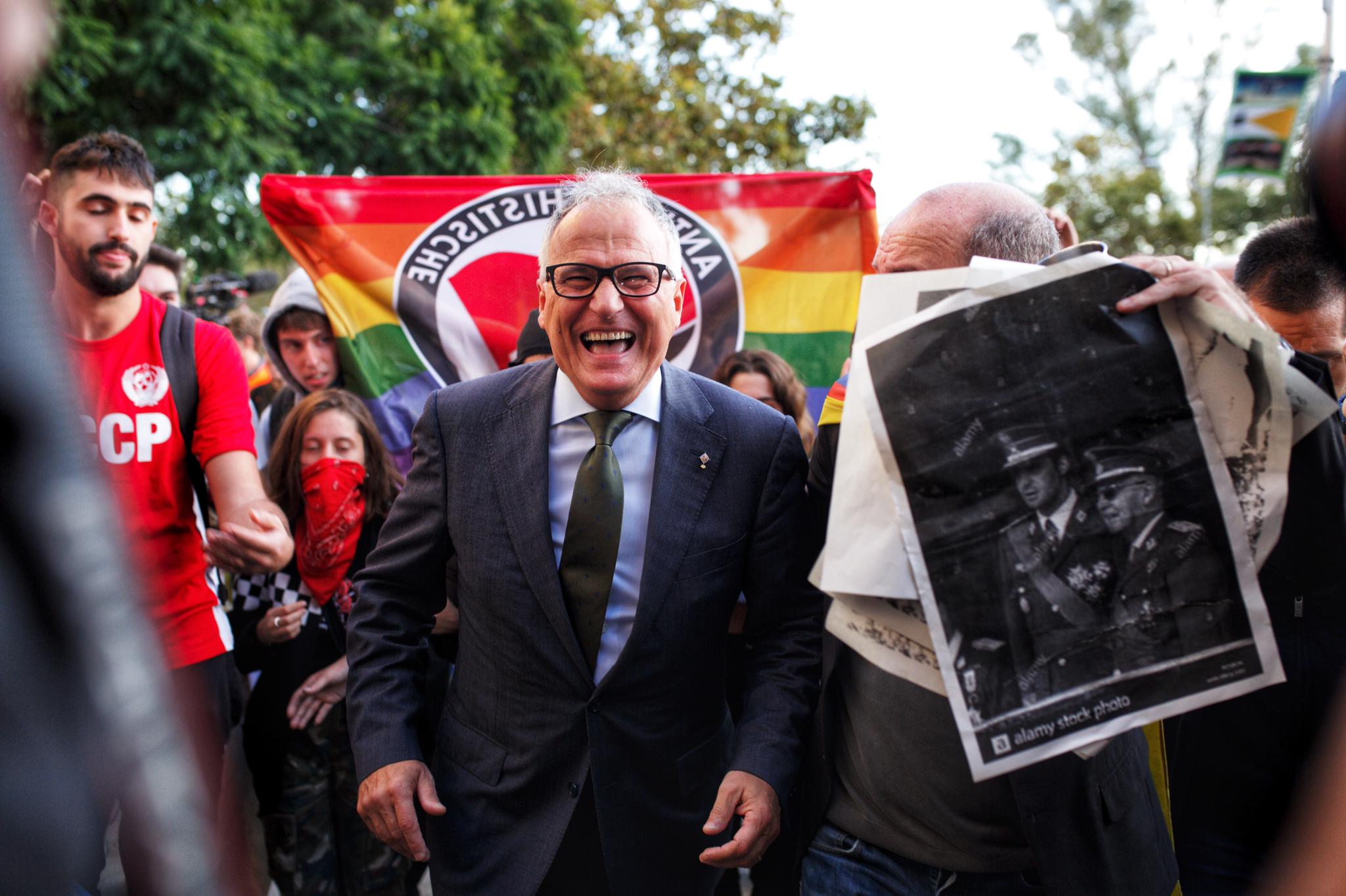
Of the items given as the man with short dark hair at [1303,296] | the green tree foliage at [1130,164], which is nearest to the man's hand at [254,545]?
the man with short dark hair at [1303,296]

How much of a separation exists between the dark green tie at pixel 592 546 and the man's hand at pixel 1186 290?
104cm

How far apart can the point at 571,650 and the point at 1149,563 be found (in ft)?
3.51

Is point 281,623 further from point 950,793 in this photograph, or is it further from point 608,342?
point 950,793

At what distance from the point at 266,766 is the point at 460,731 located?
1.30 m

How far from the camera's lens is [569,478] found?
6.83 feet

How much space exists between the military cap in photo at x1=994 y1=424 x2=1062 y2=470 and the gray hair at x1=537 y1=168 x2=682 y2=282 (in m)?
0.95

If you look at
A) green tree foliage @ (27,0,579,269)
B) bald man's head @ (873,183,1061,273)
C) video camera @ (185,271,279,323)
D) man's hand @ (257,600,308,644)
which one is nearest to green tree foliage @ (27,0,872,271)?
green tree foliage @ (27,0,579,269)

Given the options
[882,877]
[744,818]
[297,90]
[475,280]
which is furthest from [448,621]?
[297,90]

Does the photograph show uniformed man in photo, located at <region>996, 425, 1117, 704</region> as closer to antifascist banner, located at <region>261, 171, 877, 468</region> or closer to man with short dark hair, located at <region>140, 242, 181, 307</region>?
antifascist banner, located at <region>261, 171, 877, 468</region>

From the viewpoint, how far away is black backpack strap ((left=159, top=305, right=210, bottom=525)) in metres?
2.72

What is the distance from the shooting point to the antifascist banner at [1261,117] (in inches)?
356

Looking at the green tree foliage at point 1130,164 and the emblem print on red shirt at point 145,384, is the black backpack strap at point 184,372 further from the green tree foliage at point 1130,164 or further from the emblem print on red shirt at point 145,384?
the green tree foliage at point 1130,164

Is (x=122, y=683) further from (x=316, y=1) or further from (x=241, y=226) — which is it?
(x=316, y=1)

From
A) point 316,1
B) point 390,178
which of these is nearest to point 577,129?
point 316,1
